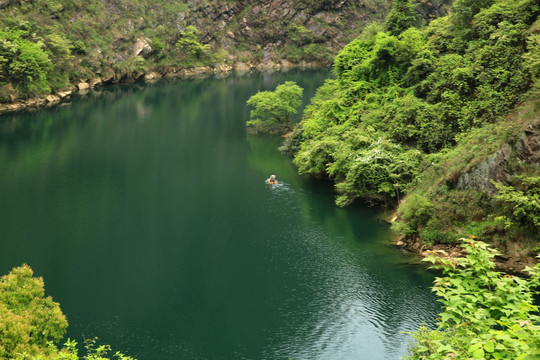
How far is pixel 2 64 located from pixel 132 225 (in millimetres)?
52675

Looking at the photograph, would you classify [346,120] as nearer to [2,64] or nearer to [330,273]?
[330,273]

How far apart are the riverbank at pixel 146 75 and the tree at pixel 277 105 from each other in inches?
1648

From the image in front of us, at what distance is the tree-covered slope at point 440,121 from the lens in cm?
3164

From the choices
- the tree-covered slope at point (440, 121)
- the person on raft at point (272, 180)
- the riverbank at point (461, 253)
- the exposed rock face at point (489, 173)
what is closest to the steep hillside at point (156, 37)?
the tree-covered slope at point (440, 121)

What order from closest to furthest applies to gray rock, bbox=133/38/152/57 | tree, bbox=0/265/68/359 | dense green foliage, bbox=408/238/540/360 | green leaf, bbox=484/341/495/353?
green leaf, bbox=484/341/495/353, dense green foliage, bbox=408/238/540/360, tree, bbox=0/265/68/359, gray rock, bbox=133/38/152/57

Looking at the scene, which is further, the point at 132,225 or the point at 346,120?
the point at 346,120

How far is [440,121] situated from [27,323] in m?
33.9

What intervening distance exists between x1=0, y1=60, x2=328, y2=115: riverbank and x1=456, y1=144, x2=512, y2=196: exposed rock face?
242 feet

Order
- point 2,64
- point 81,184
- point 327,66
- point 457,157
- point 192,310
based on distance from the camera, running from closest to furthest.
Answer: point 192,310 < point 457,157 < point 81,184 < point 2,64 < point 327,66

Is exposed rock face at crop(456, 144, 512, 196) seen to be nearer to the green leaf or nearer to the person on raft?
the person on raft

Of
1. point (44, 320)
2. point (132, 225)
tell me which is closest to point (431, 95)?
point (132, 225)

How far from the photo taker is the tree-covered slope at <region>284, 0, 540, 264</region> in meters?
31.6

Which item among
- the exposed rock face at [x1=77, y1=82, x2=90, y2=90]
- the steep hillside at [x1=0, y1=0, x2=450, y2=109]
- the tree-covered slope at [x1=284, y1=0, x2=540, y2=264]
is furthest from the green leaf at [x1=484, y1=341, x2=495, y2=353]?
the exposed rock face at [x1=77, y1=82, x2=90, y2=90]

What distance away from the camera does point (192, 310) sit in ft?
90.3
